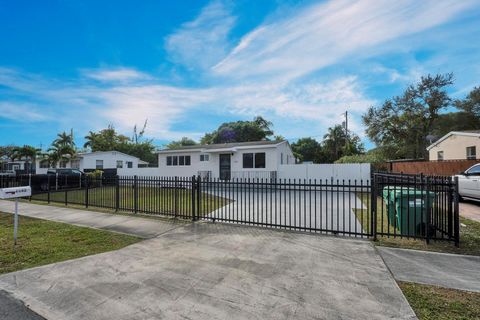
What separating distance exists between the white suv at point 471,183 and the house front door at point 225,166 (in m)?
14.1

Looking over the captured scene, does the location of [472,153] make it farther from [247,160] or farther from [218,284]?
[218,284]

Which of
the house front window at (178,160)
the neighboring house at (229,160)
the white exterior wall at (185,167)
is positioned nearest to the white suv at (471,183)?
the neighboring house at (229,160)

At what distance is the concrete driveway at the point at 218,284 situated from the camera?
2.95 m

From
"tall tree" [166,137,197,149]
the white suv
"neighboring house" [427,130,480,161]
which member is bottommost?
the white suv

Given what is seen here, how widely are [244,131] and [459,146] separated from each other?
2764 centimetres

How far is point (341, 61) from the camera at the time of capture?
10938 millimetres

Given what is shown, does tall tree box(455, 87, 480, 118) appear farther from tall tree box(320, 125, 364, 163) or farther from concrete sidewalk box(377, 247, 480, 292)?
concrete sidewalk box(377, 247, 480, 292)

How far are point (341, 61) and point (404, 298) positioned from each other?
10.2 m

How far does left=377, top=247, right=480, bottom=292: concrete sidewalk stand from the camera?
11.9ft

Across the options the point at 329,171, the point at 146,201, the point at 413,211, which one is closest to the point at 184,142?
the point at 329,171

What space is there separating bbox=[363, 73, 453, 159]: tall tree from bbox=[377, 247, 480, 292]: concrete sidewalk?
95.0 ft

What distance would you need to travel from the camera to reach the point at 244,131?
40312mm

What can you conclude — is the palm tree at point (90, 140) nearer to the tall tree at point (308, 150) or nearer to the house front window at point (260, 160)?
the house front window at point (260, 160)

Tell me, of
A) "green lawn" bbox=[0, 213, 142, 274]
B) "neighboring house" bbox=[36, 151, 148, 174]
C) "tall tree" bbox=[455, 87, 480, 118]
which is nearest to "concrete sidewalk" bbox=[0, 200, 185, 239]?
"green lawn" bbox=[0, 213, 142, 274]
